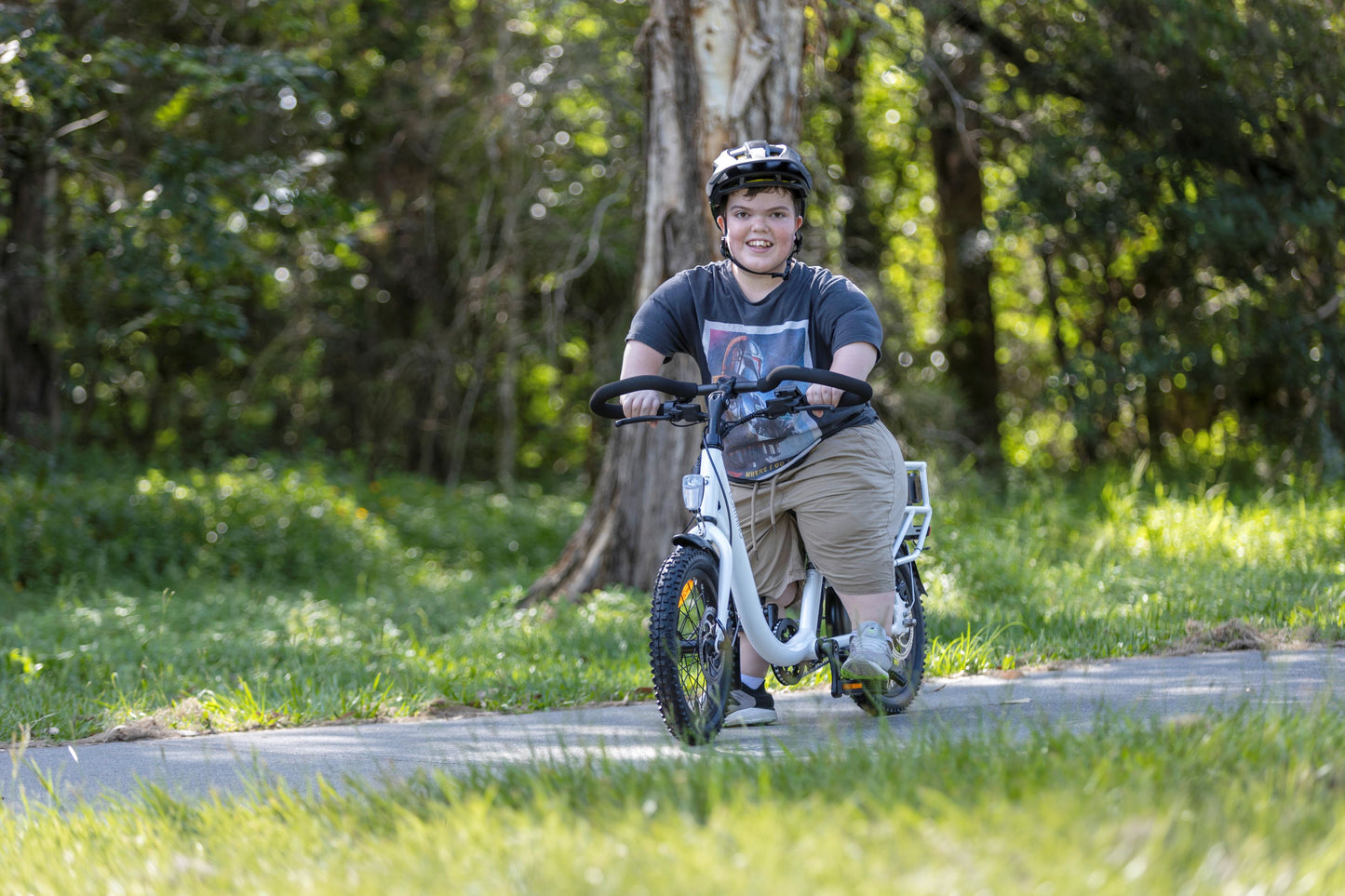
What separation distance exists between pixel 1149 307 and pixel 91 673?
10024mm

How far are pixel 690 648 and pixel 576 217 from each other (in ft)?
35.1

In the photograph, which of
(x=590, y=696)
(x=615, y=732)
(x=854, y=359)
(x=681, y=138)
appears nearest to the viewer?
(x=615, y=732)

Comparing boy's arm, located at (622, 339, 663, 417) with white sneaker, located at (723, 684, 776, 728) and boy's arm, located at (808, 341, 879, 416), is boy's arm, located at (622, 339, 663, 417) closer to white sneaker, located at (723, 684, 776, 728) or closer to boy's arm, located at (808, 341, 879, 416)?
boy's arm, located at (808, 341, 879, 416)

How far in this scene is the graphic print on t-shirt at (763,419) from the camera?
437cm

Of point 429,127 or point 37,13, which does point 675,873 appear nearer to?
point 37,13

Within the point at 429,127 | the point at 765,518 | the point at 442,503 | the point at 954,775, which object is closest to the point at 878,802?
the point at 954,775

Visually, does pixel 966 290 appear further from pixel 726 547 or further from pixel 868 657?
pixel 726 547

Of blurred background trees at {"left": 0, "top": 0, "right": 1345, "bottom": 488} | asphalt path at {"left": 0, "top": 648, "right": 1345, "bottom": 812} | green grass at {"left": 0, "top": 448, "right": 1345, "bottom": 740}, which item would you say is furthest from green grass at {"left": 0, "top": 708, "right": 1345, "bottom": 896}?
blurred background trees at {"left": 0, "top": 0, "right": 1345, "bottom": 488}

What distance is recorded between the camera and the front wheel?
3.77 meters

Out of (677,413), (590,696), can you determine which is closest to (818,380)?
(677,413)

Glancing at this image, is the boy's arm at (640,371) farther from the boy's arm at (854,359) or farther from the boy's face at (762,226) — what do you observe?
the boy's arm at (854,359)

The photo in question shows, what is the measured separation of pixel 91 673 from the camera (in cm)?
642

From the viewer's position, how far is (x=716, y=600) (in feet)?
13.3

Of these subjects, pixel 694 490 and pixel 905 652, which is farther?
pixel 905 652
